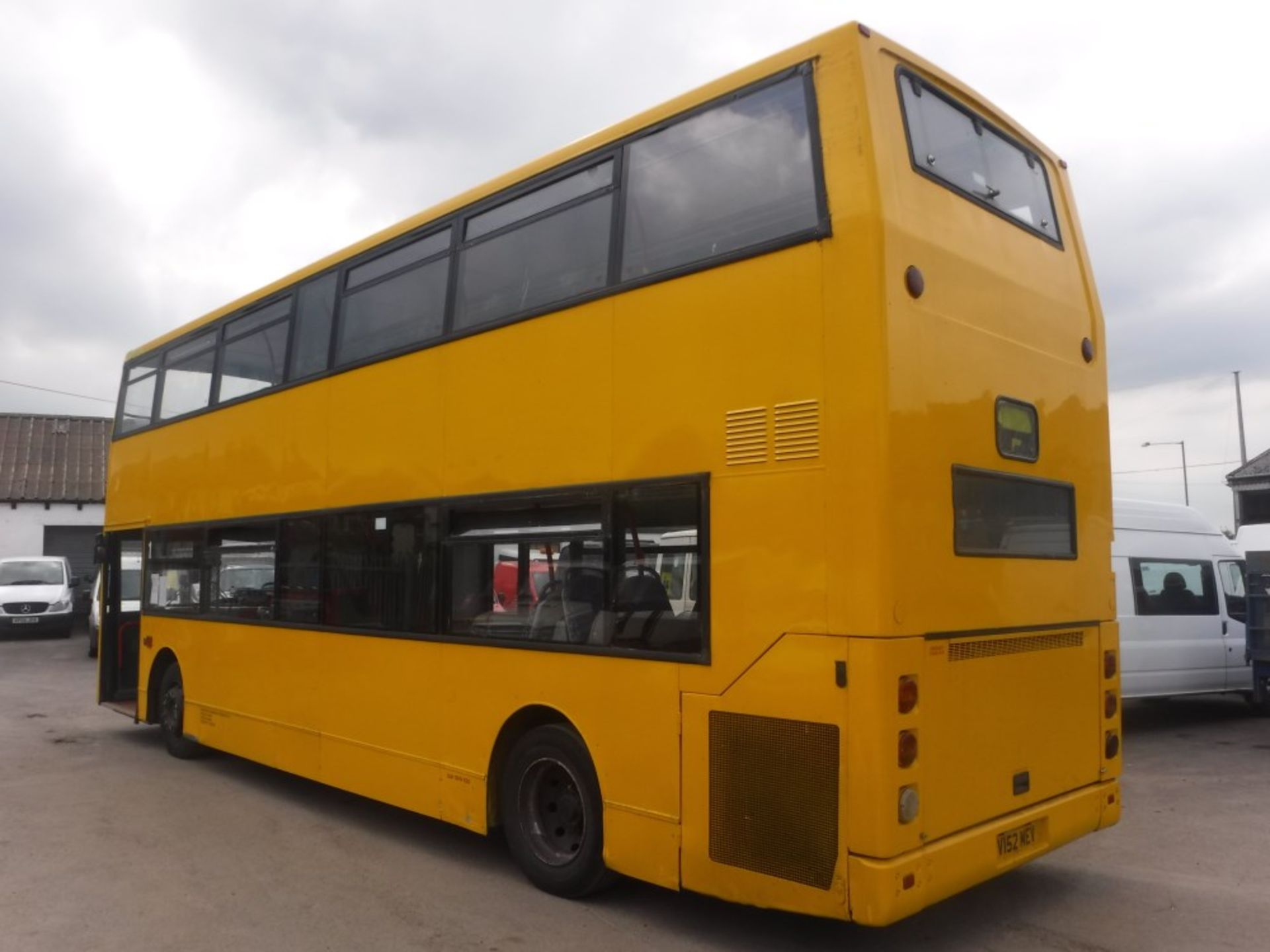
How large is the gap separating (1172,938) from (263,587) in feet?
22.9

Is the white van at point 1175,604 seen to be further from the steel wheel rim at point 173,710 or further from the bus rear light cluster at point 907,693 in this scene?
the steel wheel rim at point 173,710

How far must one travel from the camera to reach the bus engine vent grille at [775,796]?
4484 mm

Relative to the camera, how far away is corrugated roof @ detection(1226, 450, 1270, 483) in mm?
Result: 31453

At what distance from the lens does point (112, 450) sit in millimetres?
12133

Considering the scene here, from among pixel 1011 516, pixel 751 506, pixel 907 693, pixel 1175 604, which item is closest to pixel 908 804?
pixel 907 693

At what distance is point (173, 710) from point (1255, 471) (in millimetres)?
31584

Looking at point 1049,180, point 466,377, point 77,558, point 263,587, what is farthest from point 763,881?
point 77,558

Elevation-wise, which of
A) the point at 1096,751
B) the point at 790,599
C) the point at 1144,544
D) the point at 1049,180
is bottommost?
the point at 1096,751

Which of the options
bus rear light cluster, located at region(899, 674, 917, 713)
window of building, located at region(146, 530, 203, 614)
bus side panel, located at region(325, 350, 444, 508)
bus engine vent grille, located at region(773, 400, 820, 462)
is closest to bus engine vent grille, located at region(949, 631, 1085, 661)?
bus rear light cluster, located at region(899, 674, 917, 713)

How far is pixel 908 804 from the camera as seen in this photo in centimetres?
445

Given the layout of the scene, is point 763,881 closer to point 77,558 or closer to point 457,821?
point 457,821

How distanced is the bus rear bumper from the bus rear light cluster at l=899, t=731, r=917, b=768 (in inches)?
14.8

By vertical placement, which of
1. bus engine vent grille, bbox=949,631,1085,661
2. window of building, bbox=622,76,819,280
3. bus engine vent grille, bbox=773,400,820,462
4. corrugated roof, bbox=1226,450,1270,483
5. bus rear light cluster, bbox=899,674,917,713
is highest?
corrugated roof, bbox=1226,450,1270,483

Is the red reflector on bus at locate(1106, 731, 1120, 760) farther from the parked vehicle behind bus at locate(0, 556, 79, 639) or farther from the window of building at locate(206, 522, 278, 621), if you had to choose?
the parked vehicle behind bus at locate(0, 556, 79, 639)
